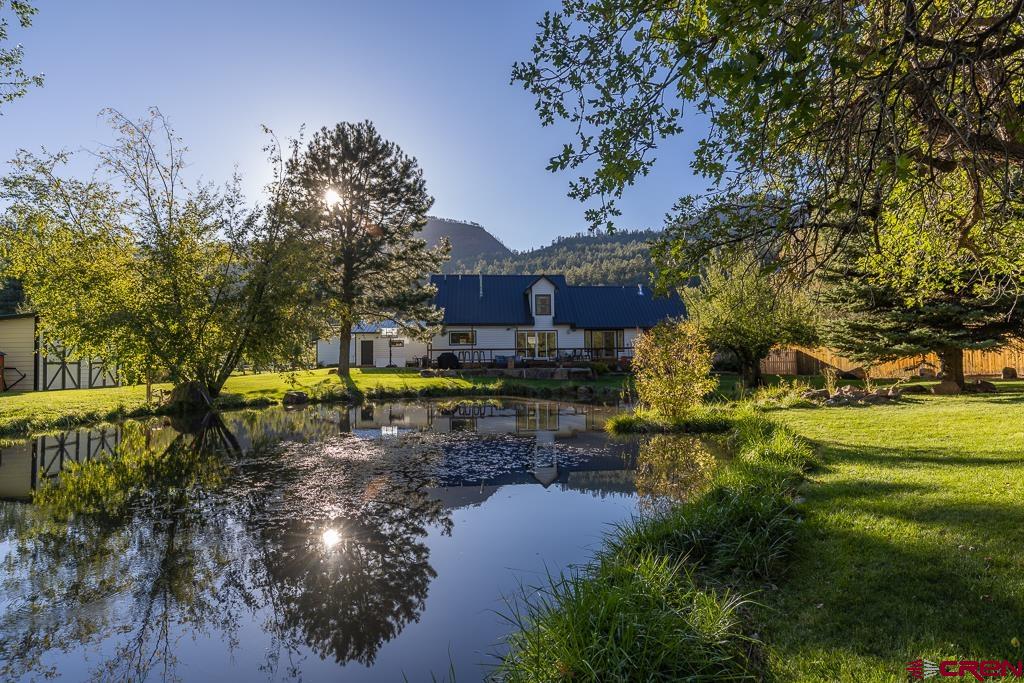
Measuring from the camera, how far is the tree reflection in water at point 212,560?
374 cm

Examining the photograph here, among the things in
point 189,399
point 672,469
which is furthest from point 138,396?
point 672,469

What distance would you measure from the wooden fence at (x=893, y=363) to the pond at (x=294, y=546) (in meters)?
15.9

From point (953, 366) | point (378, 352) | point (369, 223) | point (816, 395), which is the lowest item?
point (816, 395)

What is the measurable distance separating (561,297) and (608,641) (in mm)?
33724

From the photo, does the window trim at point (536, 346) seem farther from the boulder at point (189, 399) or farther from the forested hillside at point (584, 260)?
the forested hillside at point (584, 260)

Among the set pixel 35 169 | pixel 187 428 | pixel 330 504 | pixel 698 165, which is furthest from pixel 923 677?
pixel 35 169

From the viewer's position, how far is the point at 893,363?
75.9 feet

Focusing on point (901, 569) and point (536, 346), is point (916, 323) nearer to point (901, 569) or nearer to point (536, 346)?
point (901, 569)

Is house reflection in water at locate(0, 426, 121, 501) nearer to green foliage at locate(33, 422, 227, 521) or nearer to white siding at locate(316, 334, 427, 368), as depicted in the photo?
green foliage at locate(33, 422, 227, 521)

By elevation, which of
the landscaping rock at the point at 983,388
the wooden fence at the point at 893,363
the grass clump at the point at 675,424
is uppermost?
the wooden fence at the point at 893,363

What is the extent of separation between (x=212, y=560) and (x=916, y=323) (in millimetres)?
18884

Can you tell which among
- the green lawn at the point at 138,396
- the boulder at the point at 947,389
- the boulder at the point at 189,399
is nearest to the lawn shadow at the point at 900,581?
the boulder at the point at 947,389

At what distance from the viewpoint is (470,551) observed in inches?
212

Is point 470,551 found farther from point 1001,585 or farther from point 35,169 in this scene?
point 35,169
